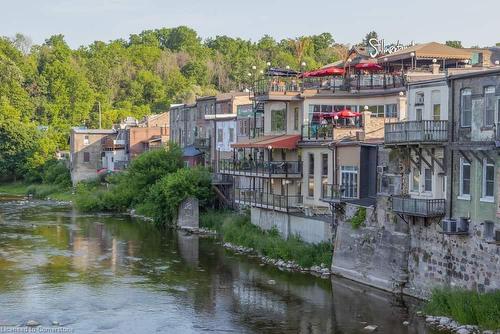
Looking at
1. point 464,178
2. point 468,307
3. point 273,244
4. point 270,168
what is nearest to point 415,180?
point 464,178

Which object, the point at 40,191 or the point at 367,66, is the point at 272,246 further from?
the point at 40,191

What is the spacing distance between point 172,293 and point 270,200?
12.7 metres

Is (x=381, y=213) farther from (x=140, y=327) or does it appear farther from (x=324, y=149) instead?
(x=140, y=327)

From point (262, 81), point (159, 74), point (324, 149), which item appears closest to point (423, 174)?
point (324, 149)

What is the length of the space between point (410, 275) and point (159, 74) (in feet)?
413

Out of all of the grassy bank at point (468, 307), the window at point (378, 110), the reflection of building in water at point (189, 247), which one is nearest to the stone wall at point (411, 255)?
the grassy bank at point (468, 307)

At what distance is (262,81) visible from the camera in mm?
51969

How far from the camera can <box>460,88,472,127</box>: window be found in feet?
102

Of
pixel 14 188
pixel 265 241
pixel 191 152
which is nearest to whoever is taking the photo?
pixel 265 241

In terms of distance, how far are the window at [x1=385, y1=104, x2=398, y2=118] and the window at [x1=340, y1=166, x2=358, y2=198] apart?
721 cm

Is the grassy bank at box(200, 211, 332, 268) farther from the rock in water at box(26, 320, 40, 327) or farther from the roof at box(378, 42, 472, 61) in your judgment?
the rock in water at box(26, 320, 40, 327)

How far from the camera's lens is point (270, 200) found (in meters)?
47.6

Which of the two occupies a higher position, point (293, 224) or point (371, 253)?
point (293, 224)

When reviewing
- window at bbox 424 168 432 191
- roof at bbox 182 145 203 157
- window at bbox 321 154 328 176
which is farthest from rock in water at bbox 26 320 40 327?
roof at bbox 182 145 203 157
